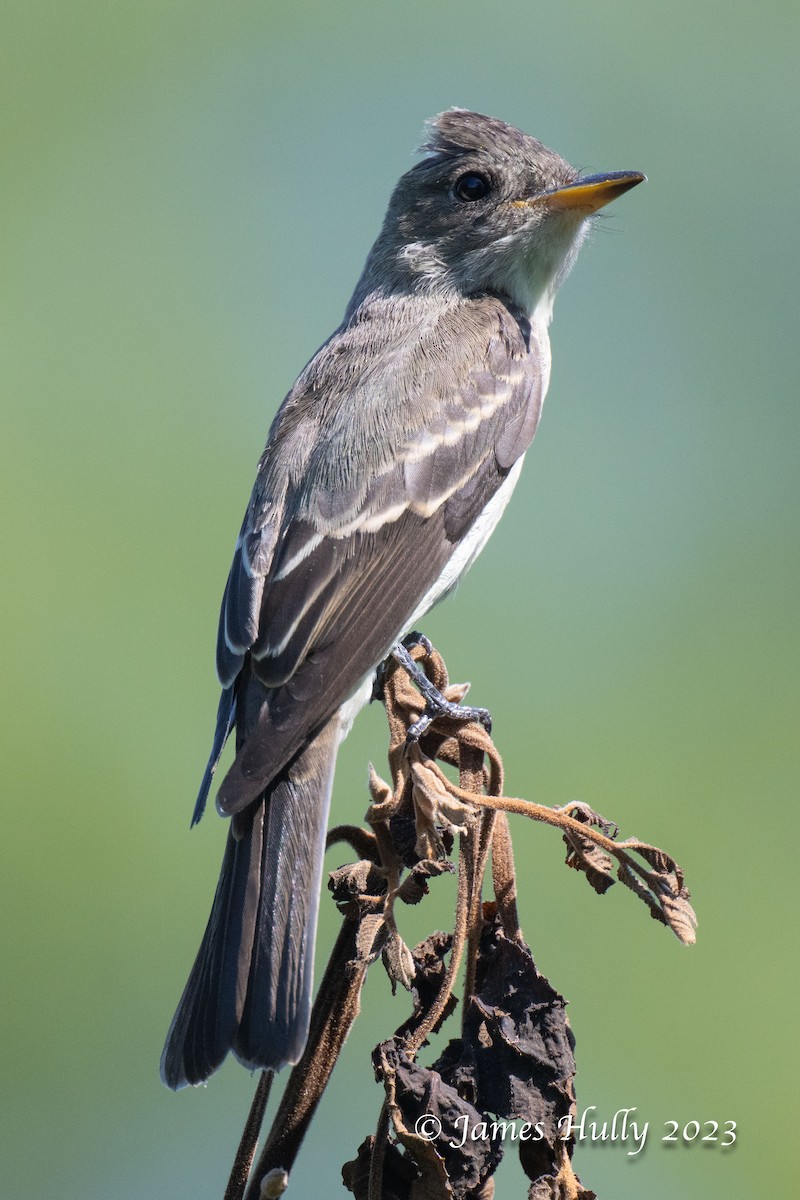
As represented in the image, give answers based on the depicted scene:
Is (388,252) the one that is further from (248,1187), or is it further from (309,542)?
(248,1187)

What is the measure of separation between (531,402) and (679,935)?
1.82 metres

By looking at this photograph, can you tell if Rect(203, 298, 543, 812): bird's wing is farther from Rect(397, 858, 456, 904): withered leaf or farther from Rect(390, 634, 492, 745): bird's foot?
Rect(397, 858, 456, 904): withered leaf

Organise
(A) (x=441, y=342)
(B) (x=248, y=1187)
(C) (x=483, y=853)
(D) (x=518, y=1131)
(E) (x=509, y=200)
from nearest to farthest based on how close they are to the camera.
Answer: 1. (B) (x=248, y=1187)
2. (D) (x=518, y=1131)
3. (C) (x=483, y=853)
4. (A) (x=441, y=342)
5. (E) (x=509, y=200)

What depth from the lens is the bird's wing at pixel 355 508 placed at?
7.96 ft

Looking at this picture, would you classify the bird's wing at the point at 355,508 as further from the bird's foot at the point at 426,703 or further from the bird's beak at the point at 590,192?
the bird's beak at the point at 590,192

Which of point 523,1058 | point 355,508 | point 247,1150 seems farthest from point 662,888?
point 355,508

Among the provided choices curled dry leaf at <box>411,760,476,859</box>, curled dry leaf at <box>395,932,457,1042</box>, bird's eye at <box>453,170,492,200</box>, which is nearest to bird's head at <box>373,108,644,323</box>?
bird's eye at <box>453,170,492,200</box>

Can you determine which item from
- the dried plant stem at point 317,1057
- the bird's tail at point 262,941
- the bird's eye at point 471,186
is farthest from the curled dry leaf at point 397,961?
the bird's eye at point 471,186

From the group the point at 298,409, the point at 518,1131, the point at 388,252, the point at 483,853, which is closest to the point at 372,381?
the point at 298,409

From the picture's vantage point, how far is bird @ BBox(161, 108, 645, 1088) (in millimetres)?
2088

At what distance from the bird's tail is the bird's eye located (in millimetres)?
1831

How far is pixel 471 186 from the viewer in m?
3.55

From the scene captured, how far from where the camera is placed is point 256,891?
2146 millimetres

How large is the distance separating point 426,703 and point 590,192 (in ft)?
6.05
